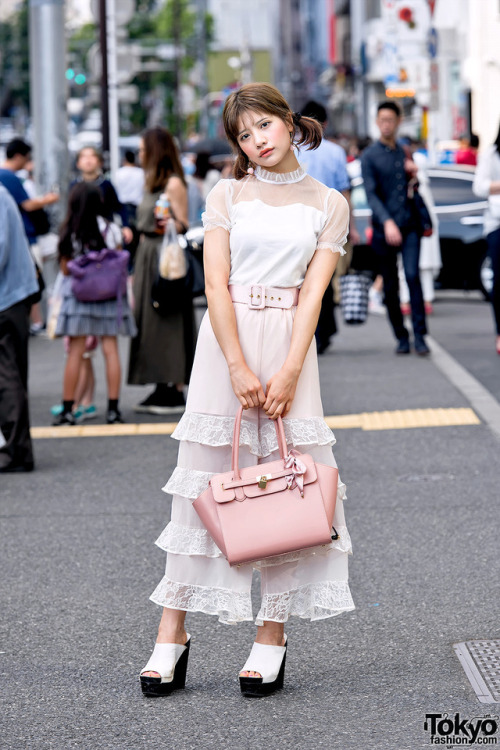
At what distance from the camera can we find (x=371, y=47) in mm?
55000

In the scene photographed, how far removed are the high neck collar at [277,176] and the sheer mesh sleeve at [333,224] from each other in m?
0.12

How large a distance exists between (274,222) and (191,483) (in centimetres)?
79

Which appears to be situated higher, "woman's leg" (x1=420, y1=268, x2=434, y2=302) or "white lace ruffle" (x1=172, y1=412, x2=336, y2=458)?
"white lace ruffle" (x1=172, y1=412, x2=336, y2=458)

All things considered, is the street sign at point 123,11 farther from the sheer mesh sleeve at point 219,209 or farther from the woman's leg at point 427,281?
the sheer mesh sleeve at point 219,209

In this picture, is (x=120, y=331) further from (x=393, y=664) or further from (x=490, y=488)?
(x=393, y=664)

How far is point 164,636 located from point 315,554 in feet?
1.67

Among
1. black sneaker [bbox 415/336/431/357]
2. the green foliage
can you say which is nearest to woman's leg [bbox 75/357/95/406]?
black sneaker [bbox 415/336/431/357]

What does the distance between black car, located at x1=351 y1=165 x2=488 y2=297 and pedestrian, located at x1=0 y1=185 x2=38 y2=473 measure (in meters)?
9.28

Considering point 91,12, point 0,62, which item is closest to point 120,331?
point 91,12

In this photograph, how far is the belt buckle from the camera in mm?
4078

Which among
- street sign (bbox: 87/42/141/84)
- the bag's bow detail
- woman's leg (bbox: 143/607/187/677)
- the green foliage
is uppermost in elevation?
the green foliage

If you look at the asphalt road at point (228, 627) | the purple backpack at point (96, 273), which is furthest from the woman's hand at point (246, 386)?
the purple backpack at point (96, 273)

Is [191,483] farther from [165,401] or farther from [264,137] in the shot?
[165,401]

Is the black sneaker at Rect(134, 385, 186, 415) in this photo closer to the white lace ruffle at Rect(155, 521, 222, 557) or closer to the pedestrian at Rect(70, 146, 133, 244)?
the pedestrian at Rect(70, 146, 133, 244)
